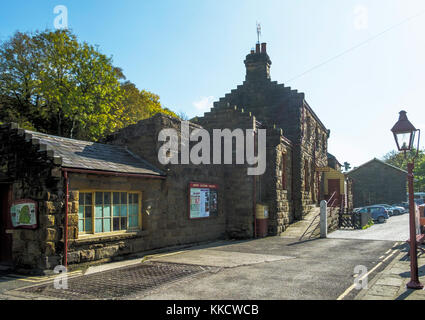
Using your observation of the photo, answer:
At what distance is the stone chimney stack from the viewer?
76.2 feet

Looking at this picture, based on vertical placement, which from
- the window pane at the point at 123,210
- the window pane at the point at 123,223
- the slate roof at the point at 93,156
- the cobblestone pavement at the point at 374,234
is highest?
the slate roof at the point at 93,156

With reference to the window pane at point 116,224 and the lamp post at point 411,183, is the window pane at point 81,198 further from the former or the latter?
the lamp post at point 411,183

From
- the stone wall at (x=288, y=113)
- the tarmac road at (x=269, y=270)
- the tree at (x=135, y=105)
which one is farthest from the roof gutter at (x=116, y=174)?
the tree at (x=135, y=105)

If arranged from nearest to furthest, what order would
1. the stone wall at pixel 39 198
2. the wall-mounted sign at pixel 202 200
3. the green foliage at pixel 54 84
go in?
the stone wall at pixel 39 198 → the wall-mounted sign at pixel 202 200 → the green foliage at pixel 54 84

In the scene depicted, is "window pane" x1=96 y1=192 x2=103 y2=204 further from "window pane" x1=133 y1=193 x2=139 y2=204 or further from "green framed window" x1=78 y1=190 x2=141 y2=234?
"window pane" x1=133 y1=193 x2=139 y2=204

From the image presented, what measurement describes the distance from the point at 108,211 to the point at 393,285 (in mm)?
7825

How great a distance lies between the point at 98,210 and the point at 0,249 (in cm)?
299

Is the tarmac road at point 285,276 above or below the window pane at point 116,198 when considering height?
below

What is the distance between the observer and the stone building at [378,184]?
47.6m

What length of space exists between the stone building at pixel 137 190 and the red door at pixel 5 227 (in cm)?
3

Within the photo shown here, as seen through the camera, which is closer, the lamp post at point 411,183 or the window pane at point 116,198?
the lamp post at point 411,183

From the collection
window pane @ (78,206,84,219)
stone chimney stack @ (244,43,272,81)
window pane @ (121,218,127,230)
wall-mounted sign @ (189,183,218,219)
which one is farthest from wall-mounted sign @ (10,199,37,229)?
stone chimney stack @ (244,43,272,81)

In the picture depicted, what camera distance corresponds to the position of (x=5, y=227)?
10.2 m

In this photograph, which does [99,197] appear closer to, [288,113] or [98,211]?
[98,211]
